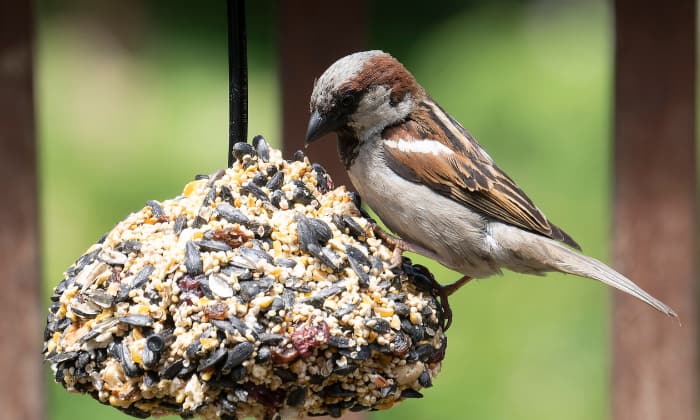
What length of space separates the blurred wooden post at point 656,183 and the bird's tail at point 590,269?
80cm

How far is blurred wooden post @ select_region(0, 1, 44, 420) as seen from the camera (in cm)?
275

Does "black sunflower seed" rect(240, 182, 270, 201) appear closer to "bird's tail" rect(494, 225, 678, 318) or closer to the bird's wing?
the bird's wing

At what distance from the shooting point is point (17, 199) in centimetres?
276

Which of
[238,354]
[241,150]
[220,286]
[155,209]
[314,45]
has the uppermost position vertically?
[314,45]

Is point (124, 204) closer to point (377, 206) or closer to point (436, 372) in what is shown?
point (377, 206)

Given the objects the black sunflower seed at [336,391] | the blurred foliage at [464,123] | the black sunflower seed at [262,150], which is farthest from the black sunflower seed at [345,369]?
the blurred foliage at [464,123]

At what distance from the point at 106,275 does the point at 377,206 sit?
0.68 m

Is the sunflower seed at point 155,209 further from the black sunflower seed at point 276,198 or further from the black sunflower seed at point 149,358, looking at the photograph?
the black sunflower seed at point 149,358

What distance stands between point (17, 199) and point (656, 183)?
2.08m

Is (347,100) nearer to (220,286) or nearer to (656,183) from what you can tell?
(220,286)

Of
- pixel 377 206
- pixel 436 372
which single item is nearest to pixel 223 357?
pixel 436 372

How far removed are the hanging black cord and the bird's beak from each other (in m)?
0.15

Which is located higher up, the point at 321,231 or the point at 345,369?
the point at 321,231

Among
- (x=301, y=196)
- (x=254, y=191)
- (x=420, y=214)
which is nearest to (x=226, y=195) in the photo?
(x=254, y=191)
